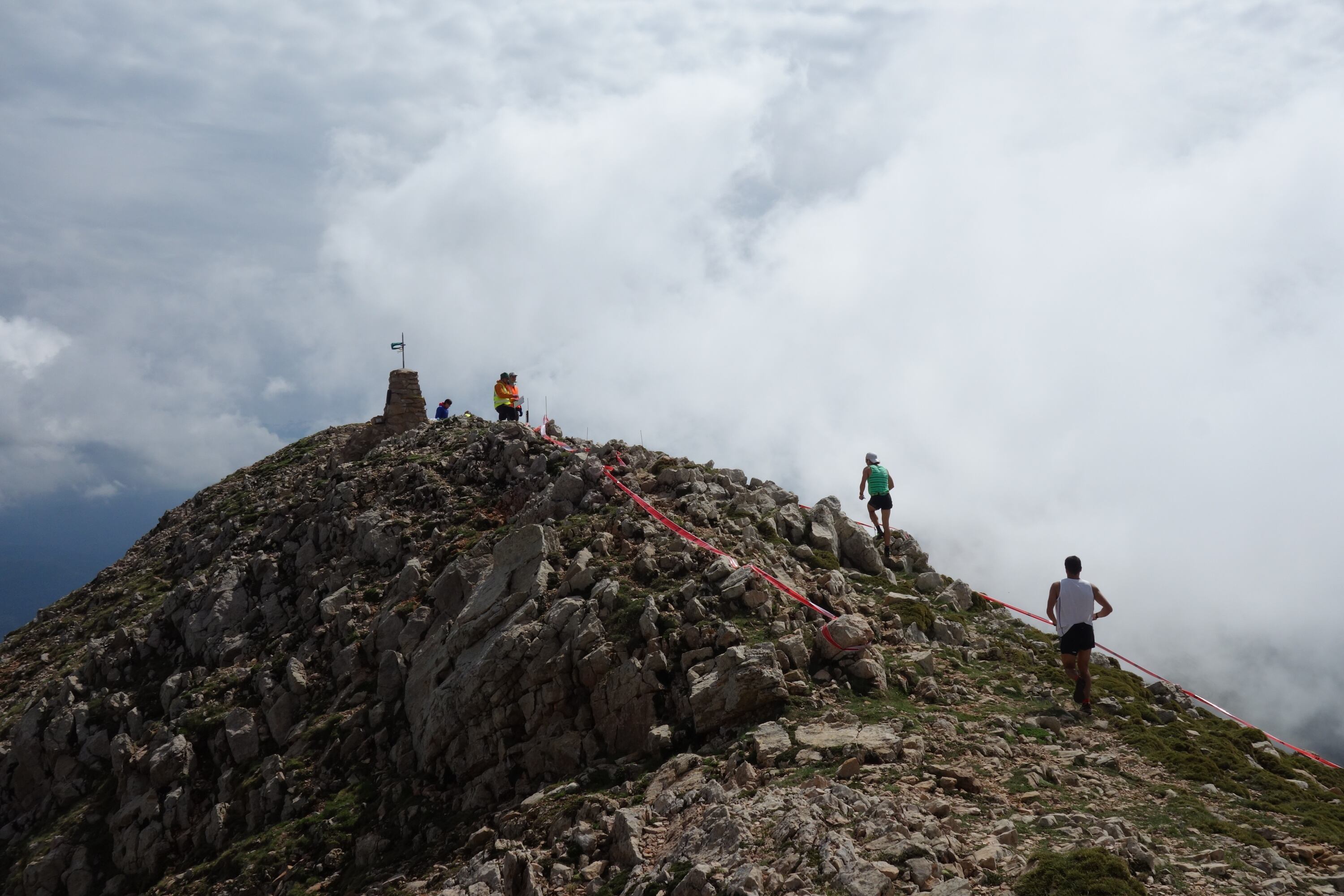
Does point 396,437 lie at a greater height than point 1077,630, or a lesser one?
greater

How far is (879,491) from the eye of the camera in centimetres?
2230

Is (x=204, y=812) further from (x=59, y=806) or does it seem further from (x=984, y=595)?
(x=984, y=595)

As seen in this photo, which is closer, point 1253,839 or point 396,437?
point 1253,839

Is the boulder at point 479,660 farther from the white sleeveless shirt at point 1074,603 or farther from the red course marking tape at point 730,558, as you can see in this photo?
the white sleeveless shirt at point 1074,603

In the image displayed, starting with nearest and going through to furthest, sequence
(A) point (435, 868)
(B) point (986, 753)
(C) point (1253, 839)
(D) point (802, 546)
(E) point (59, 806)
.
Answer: (C) point (1253, 839) → (B) point (986, 753) → (A) point (435, 868) → (D) point (802, 546) → (E) point (59, 806)

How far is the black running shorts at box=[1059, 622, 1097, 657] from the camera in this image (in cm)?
1443

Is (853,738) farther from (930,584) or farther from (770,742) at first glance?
(930,584)

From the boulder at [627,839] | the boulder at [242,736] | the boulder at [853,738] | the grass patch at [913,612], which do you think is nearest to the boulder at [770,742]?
the boulder at [853,738]

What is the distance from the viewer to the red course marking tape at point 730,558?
1519 centimetres

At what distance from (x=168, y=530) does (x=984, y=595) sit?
39.0m

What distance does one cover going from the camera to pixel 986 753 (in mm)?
12172

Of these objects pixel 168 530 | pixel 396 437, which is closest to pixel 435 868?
pixel 396 437

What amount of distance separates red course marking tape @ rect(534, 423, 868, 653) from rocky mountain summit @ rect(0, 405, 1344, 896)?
7.6 inches

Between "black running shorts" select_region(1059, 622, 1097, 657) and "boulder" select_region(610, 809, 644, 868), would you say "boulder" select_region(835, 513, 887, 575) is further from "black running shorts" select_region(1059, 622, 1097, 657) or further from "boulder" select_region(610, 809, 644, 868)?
"boulder" select_region(610, 809, 644, 868)
